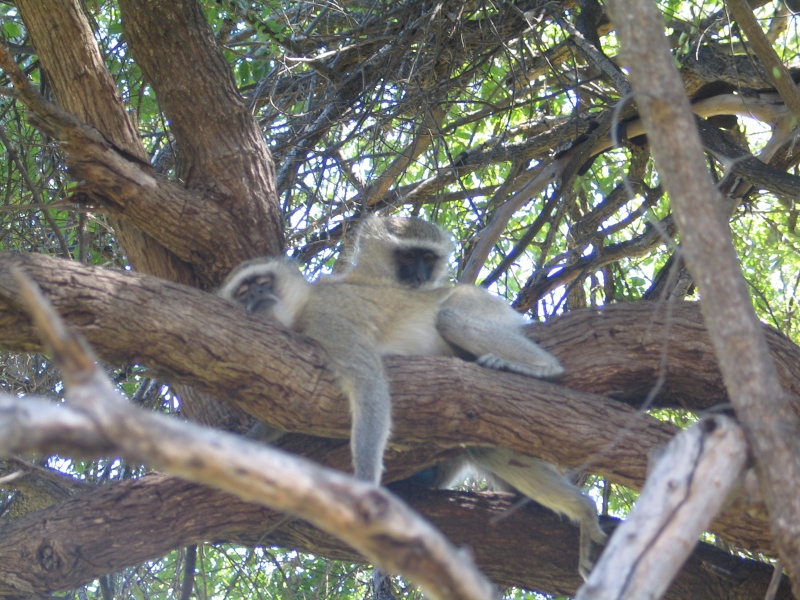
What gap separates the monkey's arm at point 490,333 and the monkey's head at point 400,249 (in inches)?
43.6

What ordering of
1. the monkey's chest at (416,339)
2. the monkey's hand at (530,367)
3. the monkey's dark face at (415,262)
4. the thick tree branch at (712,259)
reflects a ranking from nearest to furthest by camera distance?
1. the thick tree branch at (712,259)
2. the monkey's hand at (530,367)
3. the monkey's chest at (416,339)
4. the monkey's dark face at (415,262)

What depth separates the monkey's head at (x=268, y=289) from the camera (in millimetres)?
4422

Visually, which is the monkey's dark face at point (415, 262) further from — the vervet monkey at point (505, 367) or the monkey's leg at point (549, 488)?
the monkey's leg at point (549, 488)

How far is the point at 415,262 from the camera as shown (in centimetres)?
589

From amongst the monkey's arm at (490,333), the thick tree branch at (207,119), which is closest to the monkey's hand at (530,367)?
the monkey's arm at (490,333)

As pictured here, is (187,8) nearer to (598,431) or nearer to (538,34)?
(538,34)

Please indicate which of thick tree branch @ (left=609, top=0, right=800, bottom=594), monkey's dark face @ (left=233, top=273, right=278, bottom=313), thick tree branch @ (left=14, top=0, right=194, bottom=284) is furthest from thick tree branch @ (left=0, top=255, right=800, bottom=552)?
thick tree branch @ (left=14, top=0, right=194, bottom=284)

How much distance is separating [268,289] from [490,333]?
1.12 meters

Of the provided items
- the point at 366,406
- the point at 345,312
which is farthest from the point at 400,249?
the point at 366,406

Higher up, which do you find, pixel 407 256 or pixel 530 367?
pixel 407 256

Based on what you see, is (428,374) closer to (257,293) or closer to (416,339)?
(416,339)

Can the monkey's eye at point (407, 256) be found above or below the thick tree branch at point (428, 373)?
above

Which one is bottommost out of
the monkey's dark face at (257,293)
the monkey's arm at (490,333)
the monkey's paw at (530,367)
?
the monkey's paw at (530,367)

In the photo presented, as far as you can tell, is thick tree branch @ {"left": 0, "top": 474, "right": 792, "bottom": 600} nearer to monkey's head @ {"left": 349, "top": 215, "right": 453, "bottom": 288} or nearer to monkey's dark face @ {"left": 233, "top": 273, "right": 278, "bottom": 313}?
monkey's dark face @ {"left": 233, "top": 273, "right": 278, "bottom": 313}
